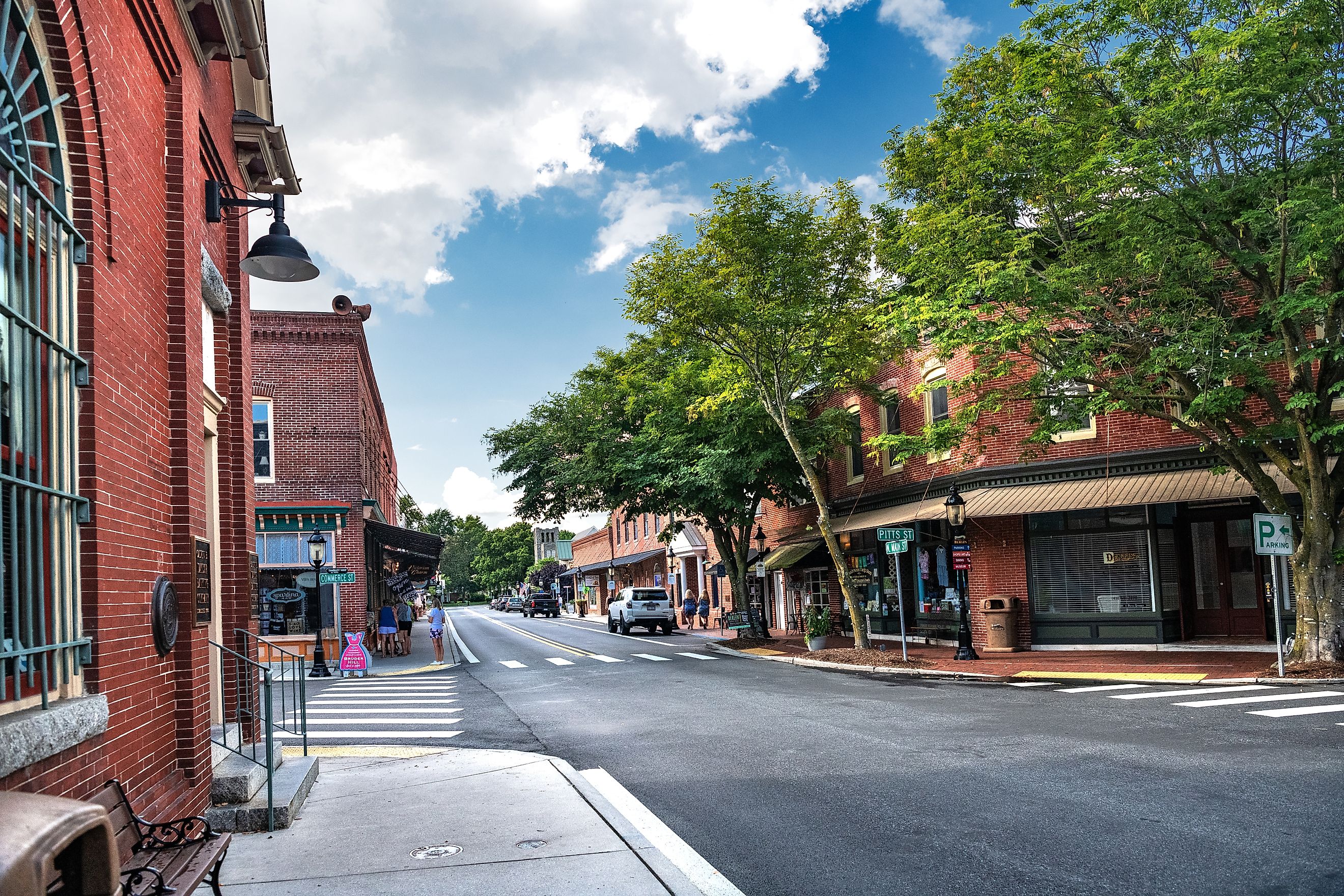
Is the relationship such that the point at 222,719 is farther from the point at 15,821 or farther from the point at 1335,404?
the point at 1335,404

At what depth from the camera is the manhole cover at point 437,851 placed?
6.30m

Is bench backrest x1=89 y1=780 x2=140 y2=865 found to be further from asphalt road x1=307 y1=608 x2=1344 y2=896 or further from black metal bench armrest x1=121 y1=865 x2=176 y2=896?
asphalt road x1=307 y1=608 x2=1344 y2=896

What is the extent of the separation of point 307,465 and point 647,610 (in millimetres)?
15616

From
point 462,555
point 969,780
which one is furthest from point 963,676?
point 462,555

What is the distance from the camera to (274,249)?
7.86 m

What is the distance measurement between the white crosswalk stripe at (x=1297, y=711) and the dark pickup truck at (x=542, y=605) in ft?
211

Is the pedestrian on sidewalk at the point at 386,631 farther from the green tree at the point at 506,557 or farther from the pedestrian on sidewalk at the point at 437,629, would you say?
the green tree at the point at 506,557

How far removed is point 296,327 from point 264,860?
23251 mm

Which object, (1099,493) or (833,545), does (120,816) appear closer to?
(833,545)

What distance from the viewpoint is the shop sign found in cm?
662

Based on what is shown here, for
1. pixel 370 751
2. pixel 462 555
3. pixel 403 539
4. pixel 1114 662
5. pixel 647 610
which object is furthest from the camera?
pixel 462 555

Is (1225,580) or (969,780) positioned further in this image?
(1225,580)

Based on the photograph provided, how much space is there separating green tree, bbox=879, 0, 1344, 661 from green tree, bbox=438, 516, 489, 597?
132337mm

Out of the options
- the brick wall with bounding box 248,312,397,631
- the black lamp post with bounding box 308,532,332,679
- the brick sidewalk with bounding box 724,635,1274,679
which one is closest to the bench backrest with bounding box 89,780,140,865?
the brick sidewalk with bounding box 724,635,1274,679
